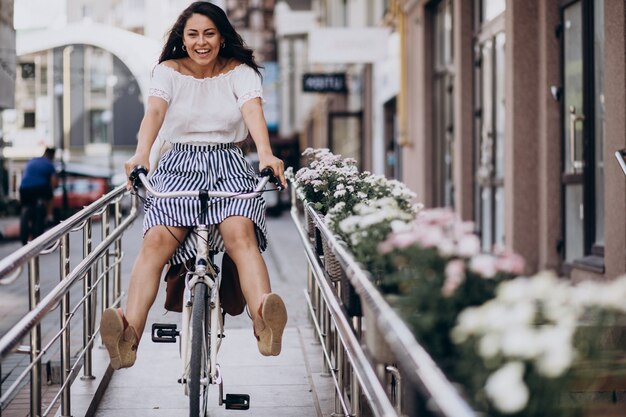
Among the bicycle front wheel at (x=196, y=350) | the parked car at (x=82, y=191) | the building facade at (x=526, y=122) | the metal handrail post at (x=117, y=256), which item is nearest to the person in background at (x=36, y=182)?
the building facade at (x=526, y=122)

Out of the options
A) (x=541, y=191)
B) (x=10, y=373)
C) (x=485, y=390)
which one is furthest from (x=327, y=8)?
(x=485, y=390)

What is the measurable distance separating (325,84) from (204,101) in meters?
17.9

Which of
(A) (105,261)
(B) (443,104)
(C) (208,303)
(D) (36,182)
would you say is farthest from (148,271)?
(D) (36,182)

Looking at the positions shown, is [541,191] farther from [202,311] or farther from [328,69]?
[328,69]

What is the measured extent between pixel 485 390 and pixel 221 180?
8.86 ft

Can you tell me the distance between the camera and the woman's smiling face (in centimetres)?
418

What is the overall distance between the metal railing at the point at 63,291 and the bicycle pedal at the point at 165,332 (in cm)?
38

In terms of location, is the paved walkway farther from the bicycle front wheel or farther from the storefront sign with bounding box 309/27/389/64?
the storefront sign with bounding box 309/27/389/64

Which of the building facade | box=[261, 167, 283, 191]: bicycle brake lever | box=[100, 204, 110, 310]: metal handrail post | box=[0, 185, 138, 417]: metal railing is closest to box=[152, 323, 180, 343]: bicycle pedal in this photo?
box=[0, 185, 138, 417]: metal railing

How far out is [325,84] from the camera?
72.1ft

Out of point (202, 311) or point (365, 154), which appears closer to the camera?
point (202, 311)

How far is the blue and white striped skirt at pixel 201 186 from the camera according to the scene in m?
4.06

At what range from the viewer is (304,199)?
474cm

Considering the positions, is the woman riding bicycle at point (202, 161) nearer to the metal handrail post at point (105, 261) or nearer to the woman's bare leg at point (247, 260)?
the woman's bare leg at point (247, 260)
